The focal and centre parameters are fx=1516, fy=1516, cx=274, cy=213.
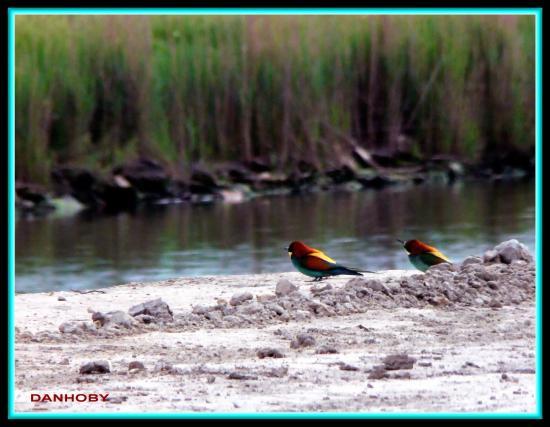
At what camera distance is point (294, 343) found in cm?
731

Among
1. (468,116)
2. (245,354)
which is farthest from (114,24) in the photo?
(245,354)

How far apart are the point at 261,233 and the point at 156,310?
20.6 ft

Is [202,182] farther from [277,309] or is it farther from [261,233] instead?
[277,309]

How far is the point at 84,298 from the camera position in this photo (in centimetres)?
898

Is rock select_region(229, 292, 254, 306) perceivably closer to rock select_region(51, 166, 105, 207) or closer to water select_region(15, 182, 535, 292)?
water select_region(15, 182, 535, 292)

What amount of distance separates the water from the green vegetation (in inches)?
48.2

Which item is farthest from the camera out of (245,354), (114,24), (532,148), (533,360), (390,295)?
(532,148)

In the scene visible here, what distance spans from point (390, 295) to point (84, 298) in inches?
72.0

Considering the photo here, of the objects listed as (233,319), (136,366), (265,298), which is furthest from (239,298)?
(136,366)

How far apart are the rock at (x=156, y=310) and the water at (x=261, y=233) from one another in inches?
116

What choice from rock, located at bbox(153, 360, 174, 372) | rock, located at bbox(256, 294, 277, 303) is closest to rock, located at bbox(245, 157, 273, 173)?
rock, located at bbox(256, 294, 277, 303)

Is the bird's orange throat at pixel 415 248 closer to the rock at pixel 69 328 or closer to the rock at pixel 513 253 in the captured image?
the rock at pixel 513 253

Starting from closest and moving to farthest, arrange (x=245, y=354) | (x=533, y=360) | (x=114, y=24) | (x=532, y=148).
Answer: (x=533, y=360) < (x=245, y=354) < (x=114, y=24) < (x=532, y=148)

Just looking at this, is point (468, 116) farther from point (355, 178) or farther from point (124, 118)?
point (124, 118)
